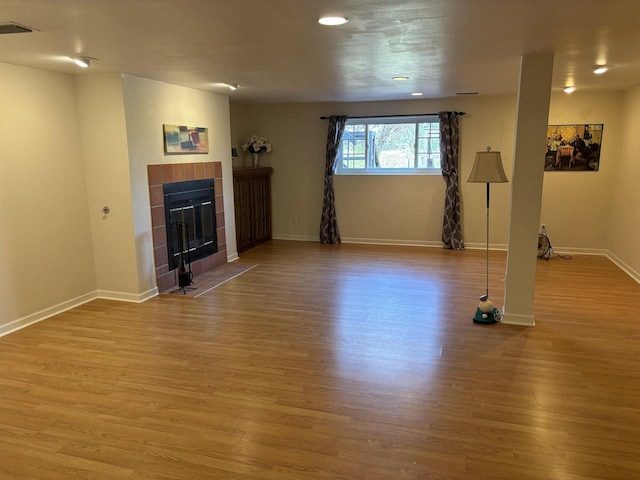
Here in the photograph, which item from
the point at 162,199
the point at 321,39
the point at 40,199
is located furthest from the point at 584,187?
the point at 40,199

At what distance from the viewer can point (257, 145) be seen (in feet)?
25.5

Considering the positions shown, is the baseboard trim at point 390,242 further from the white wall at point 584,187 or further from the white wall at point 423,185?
the white wall at point 584,187

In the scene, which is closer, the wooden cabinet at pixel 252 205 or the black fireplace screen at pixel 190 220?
the black fireplace screen at pixel 190 220

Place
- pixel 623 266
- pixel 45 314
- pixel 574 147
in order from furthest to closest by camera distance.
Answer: pixel 574 147
pixel 623 266
pixel 45 314

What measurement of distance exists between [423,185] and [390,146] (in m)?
0.84

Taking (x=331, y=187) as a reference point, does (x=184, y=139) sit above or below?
above

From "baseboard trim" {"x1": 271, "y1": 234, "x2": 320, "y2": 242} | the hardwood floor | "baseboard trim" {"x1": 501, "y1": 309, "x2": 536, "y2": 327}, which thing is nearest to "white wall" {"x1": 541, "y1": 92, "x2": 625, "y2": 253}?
the hardwood floor

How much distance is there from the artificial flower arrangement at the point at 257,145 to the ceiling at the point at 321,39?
9.23 feet

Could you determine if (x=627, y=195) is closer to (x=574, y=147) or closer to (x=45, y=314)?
(x=574, y=147)

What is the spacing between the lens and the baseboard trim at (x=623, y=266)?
5.41 m

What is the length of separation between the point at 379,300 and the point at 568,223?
12.4 ft

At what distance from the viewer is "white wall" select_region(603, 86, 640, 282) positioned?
558 centimetres

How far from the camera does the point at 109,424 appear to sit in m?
2.58

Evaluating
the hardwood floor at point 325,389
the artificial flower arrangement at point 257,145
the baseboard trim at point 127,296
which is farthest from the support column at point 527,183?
the artificial flower arrangement at point 257,145
